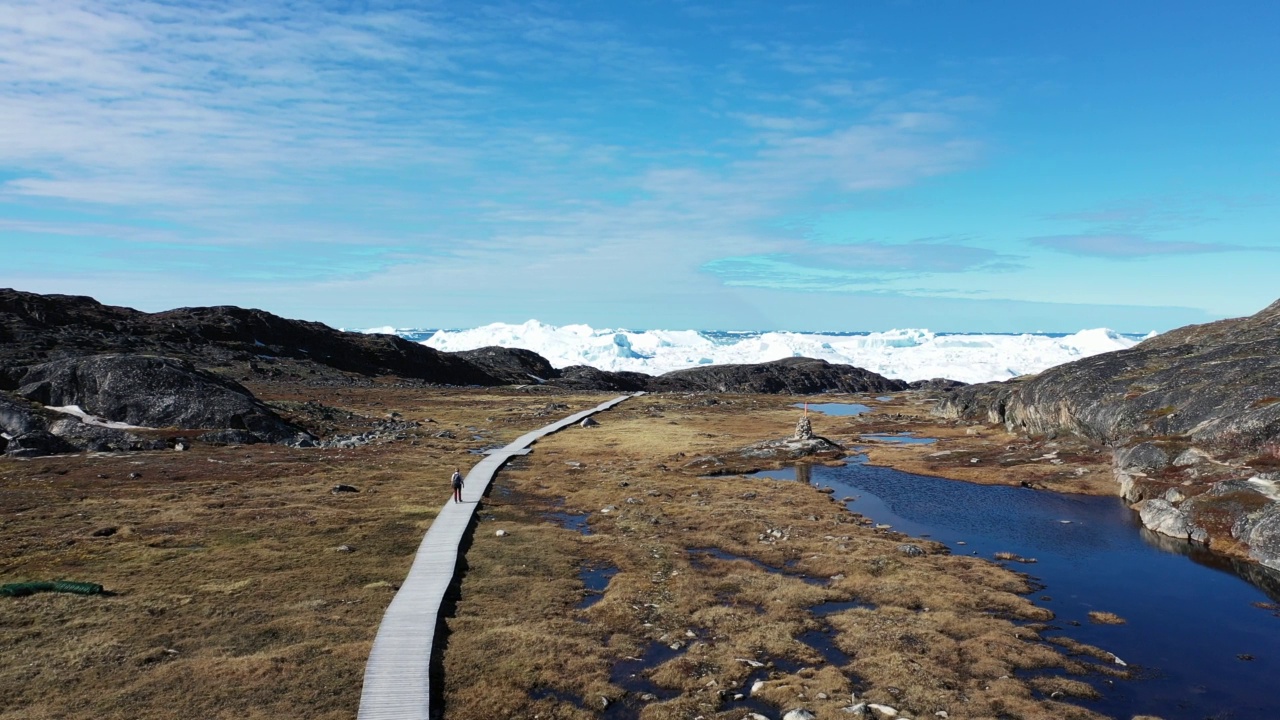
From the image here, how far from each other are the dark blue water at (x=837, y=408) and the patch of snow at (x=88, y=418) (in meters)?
107

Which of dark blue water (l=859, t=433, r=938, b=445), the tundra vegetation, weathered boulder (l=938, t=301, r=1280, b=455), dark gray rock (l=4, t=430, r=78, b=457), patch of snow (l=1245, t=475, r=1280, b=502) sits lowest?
the tundra vegetation

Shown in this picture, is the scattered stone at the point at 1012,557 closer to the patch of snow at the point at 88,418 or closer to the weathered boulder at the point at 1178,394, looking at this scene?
the weathered boulder at the point at 1178,394

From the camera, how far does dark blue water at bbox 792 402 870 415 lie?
137m

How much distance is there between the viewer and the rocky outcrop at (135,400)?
6720 centimetres

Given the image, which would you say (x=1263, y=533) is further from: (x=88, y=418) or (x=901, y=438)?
(x=88, y=418)

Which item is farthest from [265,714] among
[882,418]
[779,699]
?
[882,418]

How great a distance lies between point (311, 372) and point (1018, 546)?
150 m

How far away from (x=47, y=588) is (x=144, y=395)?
4911cm

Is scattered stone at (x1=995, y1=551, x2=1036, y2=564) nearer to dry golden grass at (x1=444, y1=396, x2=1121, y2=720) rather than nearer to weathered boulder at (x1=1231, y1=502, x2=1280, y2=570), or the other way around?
dry golden grass at (x1=444, y1=396, x2=1121, y2=720)

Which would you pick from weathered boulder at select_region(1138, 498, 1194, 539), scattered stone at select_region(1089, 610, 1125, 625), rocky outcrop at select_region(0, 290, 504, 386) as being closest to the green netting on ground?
scattered stone at select_region(1089, 610, 1125, 625)

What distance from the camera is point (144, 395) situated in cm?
7012

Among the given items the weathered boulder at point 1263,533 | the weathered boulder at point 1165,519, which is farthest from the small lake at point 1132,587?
the weathered boulder at point 1263,533

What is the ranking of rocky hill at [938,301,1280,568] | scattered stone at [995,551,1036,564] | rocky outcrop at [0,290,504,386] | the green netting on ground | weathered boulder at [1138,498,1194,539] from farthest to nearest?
rocky outcrop at [0,290,504,386] → weathered boulder at [1138,498,1194,539] → rocky hill at [938,301,1280,568] → scattered stone at [995,551,1036,564] → the green netting on ground

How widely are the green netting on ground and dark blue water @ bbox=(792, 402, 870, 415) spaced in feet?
389
